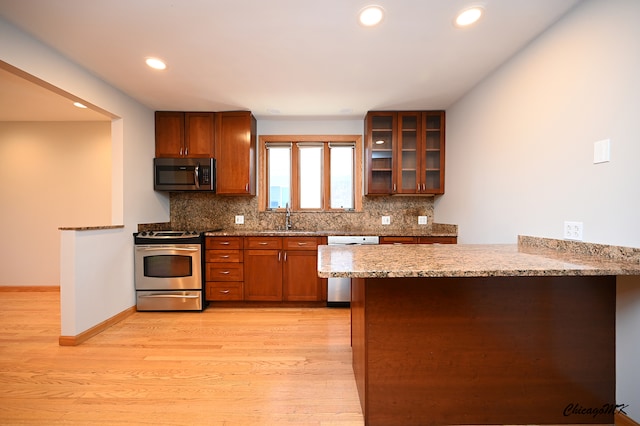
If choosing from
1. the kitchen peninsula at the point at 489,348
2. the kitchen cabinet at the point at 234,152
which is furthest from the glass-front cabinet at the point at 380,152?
the kitchen peninsula at the point at 489,348

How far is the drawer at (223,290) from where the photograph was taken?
310 centimetres

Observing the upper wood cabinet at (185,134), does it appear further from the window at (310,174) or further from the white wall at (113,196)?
the window at (310,174)

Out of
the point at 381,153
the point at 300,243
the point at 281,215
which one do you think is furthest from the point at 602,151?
the point at 281,215

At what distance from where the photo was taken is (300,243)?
3.12m

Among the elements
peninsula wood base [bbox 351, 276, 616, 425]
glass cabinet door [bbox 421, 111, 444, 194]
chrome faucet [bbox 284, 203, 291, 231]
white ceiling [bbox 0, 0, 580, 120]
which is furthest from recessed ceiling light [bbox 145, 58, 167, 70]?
glass cabinet door [bbox 421, 111, 444, 194]

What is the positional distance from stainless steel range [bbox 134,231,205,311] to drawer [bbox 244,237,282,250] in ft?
1.84

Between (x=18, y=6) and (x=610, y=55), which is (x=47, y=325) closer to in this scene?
(x=18, y=6)

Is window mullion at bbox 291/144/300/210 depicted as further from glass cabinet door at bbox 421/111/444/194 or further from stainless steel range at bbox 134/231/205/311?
glass cabinet door at bbox 421/111/444/194

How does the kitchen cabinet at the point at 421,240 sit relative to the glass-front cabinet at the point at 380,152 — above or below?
below

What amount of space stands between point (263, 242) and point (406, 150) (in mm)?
2141

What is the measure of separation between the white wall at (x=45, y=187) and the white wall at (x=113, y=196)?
109 cm

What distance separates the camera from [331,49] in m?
2.02

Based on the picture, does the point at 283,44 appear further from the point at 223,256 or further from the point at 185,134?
the point at 223,256

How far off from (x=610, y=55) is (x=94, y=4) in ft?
9.67
